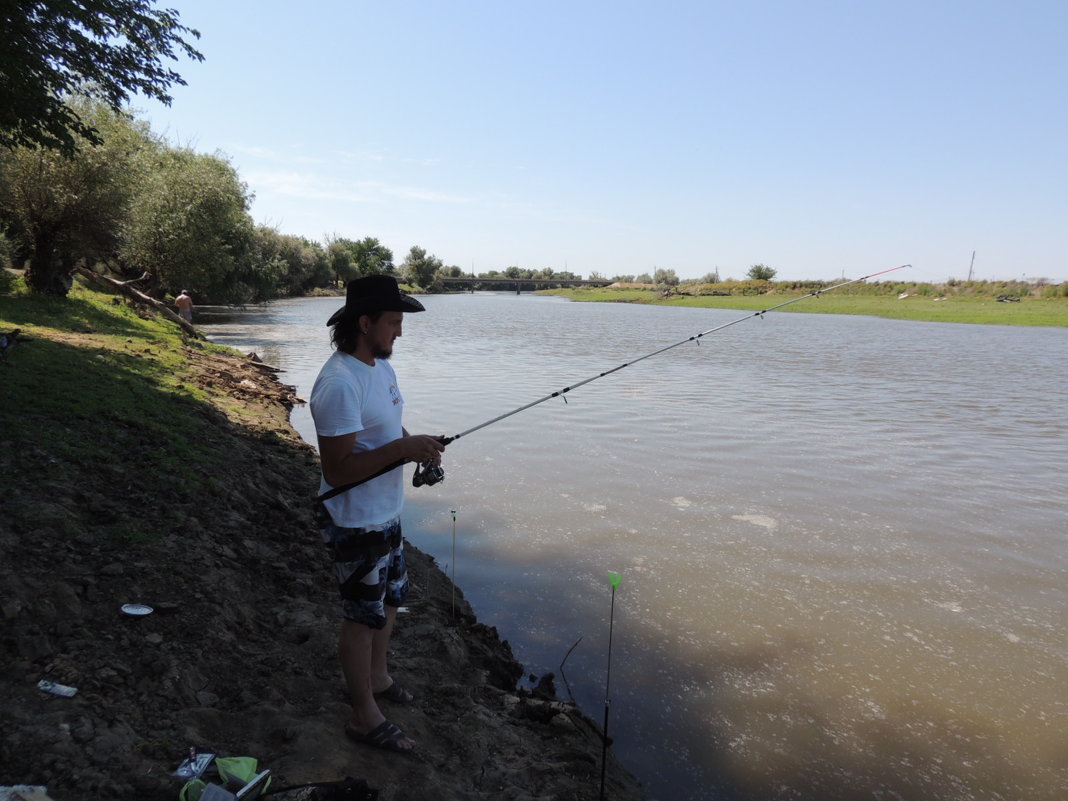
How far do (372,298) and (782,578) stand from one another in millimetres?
5061

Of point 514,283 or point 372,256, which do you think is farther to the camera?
point 514,283

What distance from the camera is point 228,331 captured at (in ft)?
107

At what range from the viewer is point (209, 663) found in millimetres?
3652

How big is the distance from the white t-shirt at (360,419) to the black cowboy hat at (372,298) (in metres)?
0.23

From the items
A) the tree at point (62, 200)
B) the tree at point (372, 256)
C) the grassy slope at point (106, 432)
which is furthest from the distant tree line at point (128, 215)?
the tree at point (372, 256)

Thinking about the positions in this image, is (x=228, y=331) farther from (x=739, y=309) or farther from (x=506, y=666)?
(x=739, y=309)

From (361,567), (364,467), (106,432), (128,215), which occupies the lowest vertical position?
(106,432)

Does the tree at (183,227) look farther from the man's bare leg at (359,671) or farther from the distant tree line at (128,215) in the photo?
the man's bare leg at (359,671)

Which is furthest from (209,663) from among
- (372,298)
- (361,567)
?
(372,298)

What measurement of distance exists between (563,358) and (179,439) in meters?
19.1

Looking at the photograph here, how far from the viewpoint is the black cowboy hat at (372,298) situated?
10.4 ft

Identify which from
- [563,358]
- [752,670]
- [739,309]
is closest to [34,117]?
[752,670]

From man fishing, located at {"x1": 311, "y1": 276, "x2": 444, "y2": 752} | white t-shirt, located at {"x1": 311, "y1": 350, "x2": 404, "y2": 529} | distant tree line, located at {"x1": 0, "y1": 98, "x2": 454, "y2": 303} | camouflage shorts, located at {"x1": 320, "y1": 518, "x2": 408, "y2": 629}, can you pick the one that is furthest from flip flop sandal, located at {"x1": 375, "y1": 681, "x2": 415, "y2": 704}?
distant tree line, located at {"x1": 0, "y1": 98, "x2": 454, "y2": 303}

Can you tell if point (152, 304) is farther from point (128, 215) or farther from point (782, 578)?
point (782, 578)
